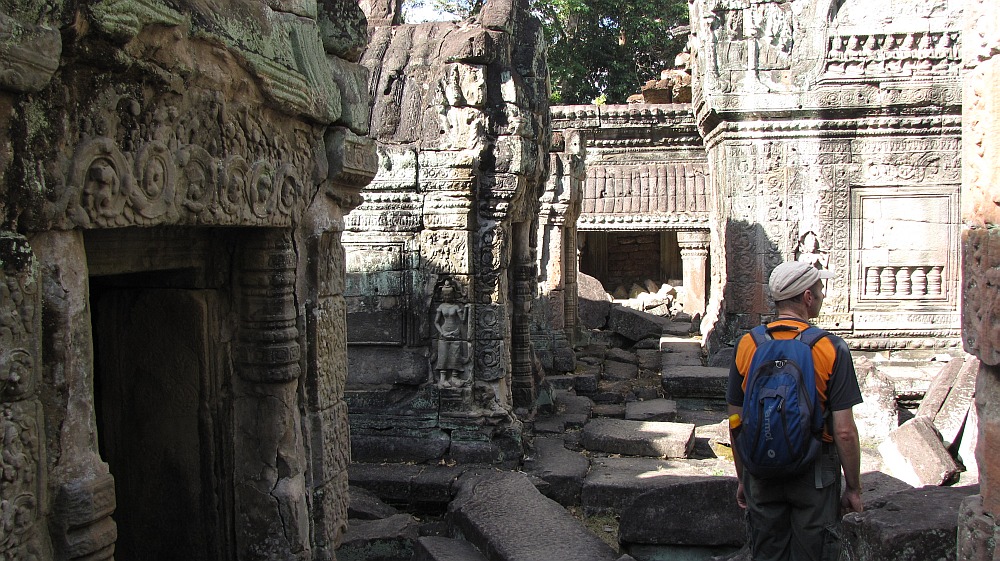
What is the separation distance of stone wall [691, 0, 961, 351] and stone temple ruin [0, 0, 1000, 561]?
0.03 metres

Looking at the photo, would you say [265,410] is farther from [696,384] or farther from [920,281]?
[920,281]

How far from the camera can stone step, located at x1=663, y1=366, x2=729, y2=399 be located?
30.5 ft

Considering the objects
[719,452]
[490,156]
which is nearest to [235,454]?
[490,156]

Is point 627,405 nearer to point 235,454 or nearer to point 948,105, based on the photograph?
point 948,105

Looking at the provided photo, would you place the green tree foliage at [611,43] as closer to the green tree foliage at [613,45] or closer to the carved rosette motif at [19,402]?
the green tree foliage at [613,45]

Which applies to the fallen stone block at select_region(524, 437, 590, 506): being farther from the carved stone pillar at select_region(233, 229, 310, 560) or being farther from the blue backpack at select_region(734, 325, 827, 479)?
the blue backpack at select_region(734, 325, 827, 479)

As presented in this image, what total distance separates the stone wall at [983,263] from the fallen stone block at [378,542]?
3.24 metres

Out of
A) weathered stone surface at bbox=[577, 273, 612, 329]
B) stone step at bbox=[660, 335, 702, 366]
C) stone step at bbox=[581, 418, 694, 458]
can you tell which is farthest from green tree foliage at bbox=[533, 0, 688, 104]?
stone step at bbox=[581, 418, 694, 458]

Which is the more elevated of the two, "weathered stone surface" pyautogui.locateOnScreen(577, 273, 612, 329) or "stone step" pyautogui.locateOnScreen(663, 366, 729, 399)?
"weathered stone surface" pyautogui.locateOnScreen(577, 273, 612, 329)

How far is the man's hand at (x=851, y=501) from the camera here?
126 inches

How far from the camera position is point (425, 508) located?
6.04 m

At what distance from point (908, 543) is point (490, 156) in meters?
4.62

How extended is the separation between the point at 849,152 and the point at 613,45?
14680 mm

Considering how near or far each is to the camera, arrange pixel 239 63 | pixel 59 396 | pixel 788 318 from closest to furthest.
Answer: pixel 59 396
pixel 239 63
pixel 788 318
